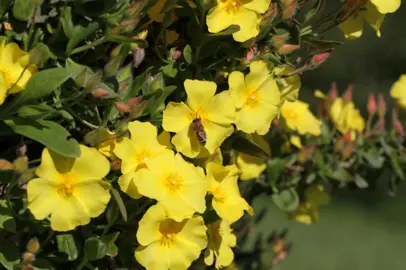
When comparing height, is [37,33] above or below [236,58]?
above

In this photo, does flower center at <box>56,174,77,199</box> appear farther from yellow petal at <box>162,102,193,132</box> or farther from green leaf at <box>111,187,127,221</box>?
yellow petal at <box>162,102,193,132</box>

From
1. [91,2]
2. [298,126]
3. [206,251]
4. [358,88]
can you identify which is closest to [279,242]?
[298,126]

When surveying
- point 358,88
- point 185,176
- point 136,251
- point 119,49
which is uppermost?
point 119,49

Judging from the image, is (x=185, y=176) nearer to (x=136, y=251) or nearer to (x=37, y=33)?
(x=136, y=251)

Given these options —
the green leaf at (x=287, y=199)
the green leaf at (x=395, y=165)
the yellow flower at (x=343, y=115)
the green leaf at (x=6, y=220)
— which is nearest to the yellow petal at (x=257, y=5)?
the green leaf at (x=6, y=220)

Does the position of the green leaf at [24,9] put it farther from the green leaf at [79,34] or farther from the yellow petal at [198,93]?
the yellow petal at [198,93]
